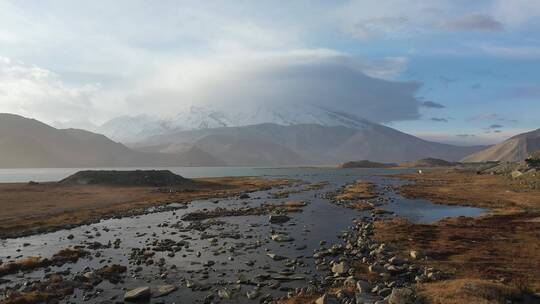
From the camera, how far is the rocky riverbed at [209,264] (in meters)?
24.9

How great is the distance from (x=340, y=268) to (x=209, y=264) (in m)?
10.6

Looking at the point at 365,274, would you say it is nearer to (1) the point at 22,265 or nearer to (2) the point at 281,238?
(2) the point at 281,238

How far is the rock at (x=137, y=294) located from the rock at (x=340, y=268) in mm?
13031

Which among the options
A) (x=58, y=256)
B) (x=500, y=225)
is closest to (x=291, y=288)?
(x=58, y=256)

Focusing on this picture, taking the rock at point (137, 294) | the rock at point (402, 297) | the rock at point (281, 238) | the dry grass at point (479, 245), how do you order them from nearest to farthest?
the rock at point (402, 297) < the rock at point (137, 294) < the dry grass at point (479, 245) < the rock at point (281, 238)

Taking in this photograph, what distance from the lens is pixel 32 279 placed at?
28266 mm

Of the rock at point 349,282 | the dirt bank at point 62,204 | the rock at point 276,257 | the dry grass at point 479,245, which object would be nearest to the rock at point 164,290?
the rock at point 276,257

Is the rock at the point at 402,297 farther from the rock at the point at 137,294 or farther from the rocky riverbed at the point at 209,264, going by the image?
the rock at the point at 137,294

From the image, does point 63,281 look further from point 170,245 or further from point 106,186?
point 106,186

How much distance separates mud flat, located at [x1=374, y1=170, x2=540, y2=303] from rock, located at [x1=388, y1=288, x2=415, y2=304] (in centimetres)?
89

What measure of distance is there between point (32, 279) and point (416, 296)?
85.4 ft

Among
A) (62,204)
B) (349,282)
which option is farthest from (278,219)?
(62,204)

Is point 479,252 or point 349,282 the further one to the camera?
point 479,252

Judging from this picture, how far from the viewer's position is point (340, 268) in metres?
28.8
